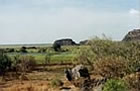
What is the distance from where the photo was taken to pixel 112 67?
83.0ft

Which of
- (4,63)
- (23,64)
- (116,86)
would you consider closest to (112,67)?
(116,86)

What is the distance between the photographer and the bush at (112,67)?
23.8m

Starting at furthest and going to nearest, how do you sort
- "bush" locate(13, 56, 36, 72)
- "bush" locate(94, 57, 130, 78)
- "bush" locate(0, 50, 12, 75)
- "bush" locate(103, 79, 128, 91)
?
"bush" locate(0, 50, 12, 75) < "bush" locate(13, 56, 36, 72) < "bush" locate(94, 57, 130, 78) < "bush" locate(103, 79, 128, 91)

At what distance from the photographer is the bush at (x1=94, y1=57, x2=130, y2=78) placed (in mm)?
23758

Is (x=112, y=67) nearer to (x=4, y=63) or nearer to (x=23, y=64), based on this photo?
(x=23, y=64)

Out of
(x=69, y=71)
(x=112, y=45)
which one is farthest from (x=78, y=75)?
(x=112, y=45)

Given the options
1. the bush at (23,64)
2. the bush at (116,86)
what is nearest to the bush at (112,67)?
the bush at (116,86)

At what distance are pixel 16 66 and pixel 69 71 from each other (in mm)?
15641

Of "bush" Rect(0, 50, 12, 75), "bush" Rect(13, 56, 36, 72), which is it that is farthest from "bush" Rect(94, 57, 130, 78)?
"bush" Rect(0, 50, 12, 75)

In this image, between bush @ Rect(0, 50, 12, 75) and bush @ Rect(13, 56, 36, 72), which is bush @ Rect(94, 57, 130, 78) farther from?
bush @ Rect(0, 50, 12, 75)

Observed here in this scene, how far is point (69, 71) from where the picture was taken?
3172cm

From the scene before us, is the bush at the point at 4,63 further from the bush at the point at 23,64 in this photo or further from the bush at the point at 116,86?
the bush at the point at 116,86

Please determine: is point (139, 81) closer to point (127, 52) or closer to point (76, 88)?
point (127, 52)

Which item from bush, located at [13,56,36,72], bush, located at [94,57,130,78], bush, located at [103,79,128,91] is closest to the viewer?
bush, located at [103,79,128,91]
